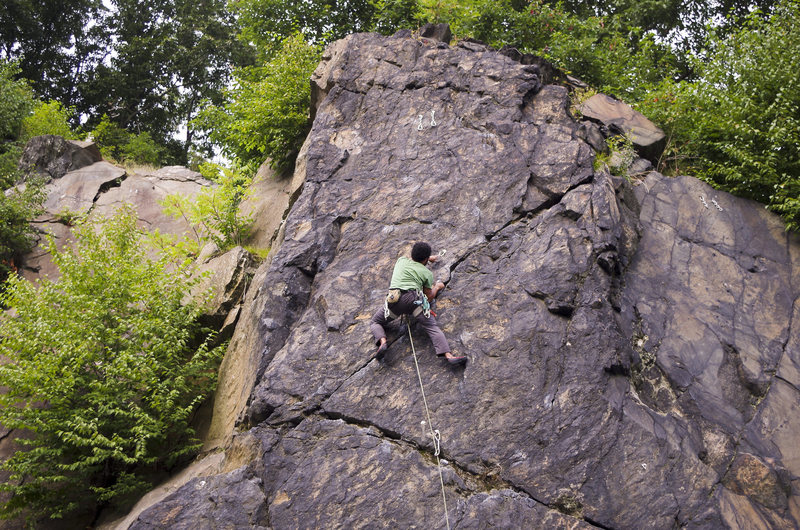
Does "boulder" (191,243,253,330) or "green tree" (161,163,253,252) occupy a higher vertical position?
"green tree" (161,163,253,252)

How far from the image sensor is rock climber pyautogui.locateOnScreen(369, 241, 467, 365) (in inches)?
323

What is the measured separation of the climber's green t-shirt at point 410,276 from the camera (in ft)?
27.1

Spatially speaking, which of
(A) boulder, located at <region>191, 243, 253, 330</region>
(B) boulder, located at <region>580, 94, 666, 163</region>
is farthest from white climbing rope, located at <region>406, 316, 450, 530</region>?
(B) boulder, located at <region>580, 94, 666, 163</region>

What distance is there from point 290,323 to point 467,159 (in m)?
4.33

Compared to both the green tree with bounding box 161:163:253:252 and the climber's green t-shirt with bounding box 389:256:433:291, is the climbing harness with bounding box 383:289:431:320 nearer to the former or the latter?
the climber's green t-shirt with bounding box 389:256:433:291

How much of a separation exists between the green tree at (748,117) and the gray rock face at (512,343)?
27.4 inches

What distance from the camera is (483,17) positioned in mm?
15930

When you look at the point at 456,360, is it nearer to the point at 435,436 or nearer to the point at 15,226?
the point at 435,436

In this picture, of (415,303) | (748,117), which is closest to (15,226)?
(415,303)

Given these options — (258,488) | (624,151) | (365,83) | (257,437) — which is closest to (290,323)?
(257,437)

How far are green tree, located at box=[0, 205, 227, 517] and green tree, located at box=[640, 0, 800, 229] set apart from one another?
400 inches

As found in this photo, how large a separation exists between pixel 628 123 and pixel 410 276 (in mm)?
Answer: 7332

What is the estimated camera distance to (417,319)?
8570mm

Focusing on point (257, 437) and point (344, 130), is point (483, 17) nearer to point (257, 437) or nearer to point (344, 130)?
point (344, 130)
